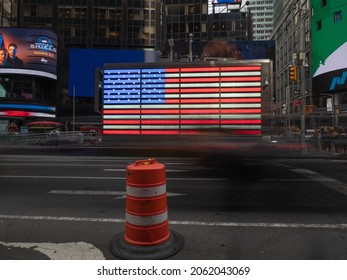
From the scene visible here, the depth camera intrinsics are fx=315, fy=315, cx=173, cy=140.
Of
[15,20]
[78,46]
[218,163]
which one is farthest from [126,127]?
[15,20]

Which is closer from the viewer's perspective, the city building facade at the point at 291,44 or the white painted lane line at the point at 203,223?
the white painted lane line at the point at 203,223

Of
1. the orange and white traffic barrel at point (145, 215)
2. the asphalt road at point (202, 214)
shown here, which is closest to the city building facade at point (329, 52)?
the asphalt road at point (202, 214)

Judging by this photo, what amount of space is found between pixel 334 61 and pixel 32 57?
146ft

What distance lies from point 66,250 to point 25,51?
52627mm

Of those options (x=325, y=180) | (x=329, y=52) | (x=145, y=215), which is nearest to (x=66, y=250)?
(x=145, y=215)

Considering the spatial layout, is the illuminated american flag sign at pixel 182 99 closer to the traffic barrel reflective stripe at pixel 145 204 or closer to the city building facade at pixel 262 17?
the traffic barrel reflective stripe at pixel 145 204

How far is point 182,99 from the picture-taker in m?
8.75

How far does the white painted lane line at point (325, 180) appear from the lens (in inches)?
281

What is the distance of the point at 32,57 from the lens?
49344mm

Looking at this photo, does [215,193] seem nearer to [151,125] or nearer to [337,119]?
[151,125]

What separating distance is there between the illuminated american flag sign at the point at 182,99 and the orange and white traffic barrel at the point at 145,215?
4.47 m

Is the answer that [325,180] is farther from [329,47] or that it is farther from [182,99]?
[329,47]

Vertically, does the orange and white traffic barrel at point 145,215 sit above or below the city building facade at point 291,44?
A: below

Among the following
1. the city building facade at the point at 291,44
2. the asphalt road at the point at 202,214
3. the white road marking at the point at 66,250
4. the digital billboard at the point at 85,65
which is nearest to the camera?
the white road marking at the point at 66,250
